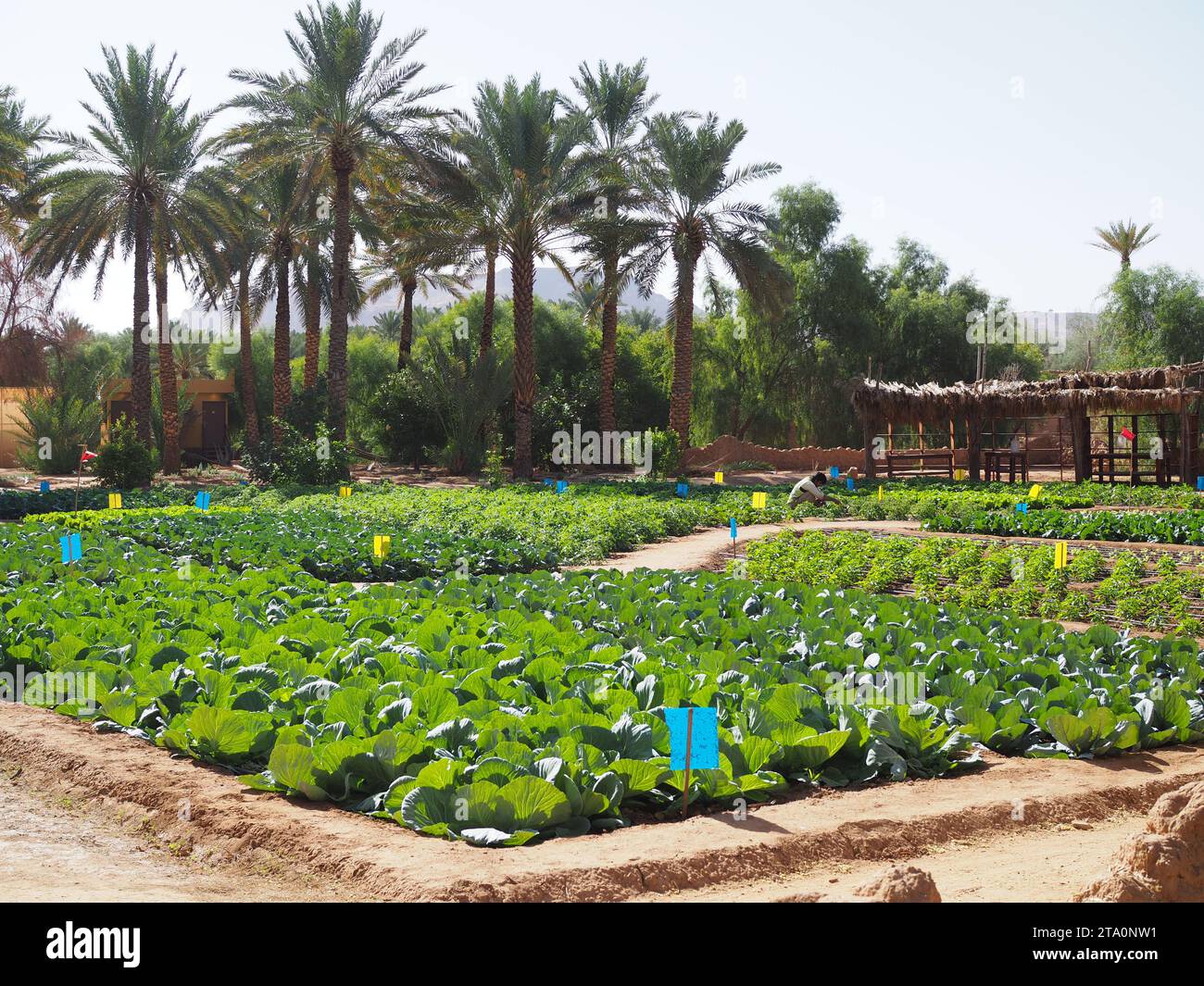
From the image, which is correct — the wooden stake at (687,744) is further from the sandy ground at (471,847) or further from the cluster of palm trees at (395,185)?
the cluster of palm trees at (395,185)

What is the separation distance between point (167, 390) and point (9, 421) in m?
9.44

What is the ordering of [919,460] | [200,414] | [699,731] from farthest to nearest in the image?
1. [200,414]
2. [919,460]
3. [699,731]

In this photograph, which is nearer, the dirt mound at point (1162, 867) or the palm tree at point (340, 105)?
the dirt mound at point (1162, 867)

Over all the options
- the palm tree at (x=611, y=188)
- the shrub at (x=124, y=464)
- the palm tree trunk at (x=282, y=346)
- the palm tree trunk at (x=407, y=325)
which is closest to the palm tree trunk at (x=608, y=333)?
the palm tree at (x=611, y=188)

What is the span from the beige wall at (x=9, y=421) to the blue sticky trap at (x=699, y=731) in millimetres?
39725

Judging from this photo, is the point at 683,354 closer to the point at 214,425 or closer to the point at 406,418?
the point at 406,418

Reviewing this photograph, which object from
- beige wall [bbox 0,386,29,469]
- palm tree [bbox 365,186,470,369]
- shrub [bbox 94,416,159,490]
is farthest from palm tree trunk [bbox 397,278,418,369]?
beige wall [bbox 0,386,29,469]

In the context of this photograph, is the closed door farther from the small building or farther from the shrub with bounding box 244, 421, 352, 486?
the shrub with bounding box 244, 421, 352, 486

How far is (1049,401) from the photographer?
31188 mm

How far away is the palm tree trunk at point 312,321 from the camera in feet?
128

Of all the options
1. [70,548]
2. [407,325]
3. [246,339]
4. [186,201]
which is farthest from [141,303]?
[70,548]

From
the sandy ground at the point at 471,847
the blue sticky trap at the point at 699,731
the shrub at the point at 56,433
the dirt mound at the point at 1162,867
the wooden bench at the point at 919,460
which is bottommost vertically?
the sandy ground at the point at 471,847

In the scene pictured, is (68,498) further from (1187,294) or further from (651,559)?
(1187,294)

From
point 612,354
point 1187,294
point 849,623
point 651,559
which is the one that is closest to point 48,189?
point 612,354
